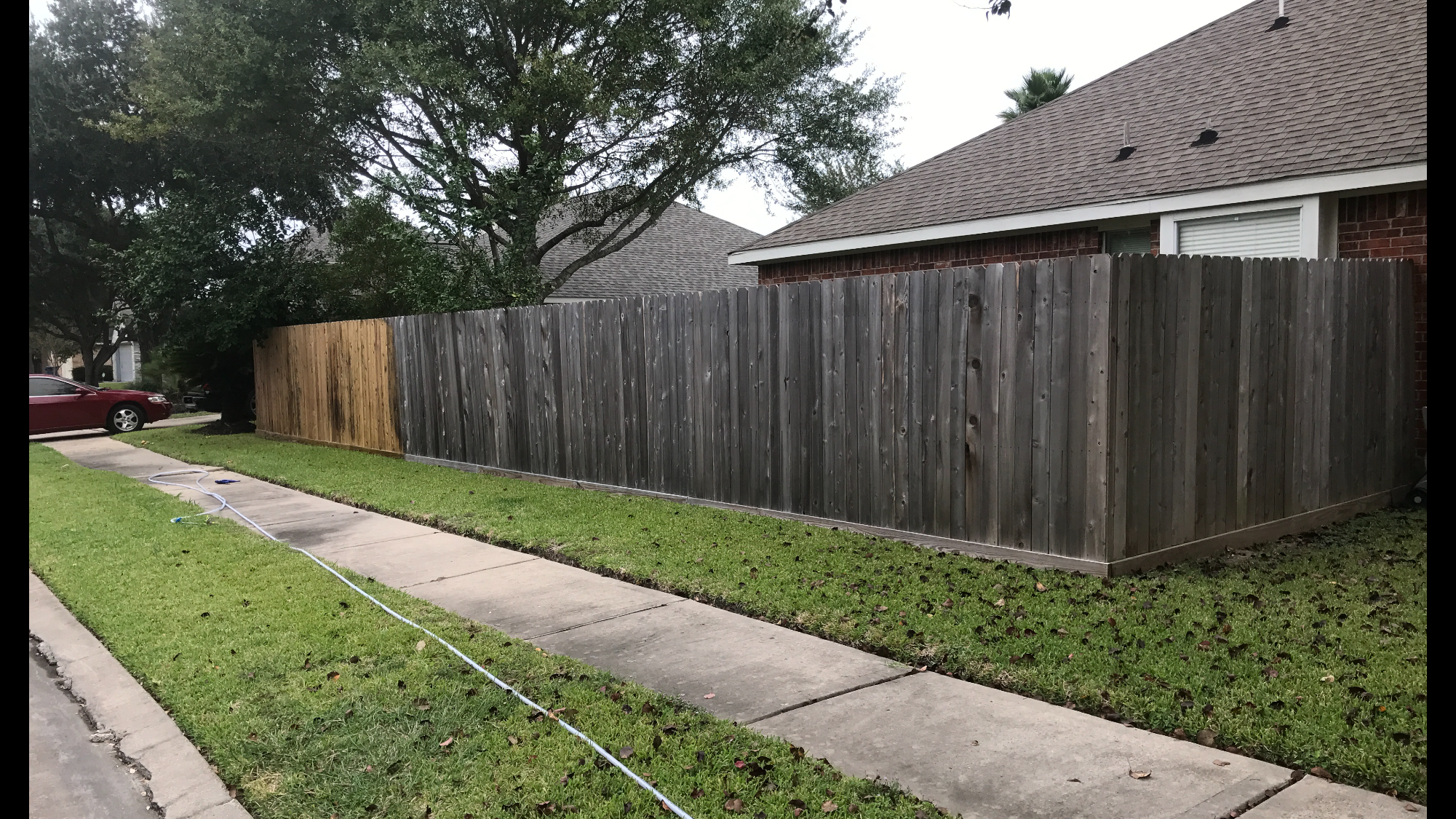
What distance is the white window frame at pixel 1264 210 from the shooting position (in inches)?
361

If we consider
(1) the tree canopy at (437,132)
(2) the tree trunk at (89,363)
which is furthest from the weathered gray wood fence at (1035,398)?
(2) the tree trunk at (89,363)

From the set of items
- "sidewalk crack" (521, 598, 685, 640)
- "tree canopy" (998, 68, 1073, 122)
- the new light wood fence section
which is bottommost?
"sidewalk crack" (521, 598, 685, 640)

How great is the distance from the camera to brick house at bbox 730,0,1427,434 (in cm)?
904

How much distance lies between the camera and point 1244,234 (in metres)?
9.80

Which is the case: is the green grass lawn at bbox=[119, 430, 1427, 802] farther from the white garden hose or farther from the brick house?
the brick house

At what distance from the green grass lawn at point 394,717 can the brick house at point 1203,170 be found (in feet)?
26.2

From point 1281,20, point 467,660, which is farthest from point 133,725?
point 1281,20

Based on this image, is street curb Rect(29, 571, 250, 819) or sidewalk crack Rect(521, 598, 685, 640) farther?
sidewalk crack Rect(521, 598, 685, 640)

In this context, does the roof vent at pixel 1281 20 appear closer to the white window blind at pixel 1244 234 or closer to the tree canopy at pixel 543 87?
the white window blind at pixel 1244 234

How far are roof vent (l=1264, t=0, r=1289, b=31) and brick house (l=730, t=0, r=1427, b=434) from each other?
2.1 inches

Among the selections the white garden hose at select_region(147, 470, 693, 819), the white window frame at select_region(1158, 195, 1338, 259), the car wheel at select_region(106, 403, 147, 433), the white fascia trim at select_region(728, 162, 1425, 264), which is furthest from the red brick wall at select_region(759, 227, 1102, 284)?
the car wheel at select_region(106, 403, 147, 433)

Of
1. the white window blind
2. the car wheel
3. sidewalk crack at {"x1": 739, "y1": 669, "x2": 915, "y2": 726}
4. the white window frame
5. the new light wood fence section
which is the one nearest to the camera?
sidewalk crack at {"x1": 739, "y1": 669, "x2": 915, "y2": 726}

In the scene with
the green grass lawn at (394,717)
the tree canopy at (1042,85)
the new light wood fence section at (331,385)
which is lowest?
the green grass lawn at (394,717)

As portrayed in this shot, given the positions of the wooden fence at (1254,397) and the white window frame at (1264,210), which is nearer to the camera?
the wooden fence at (1254,397)
